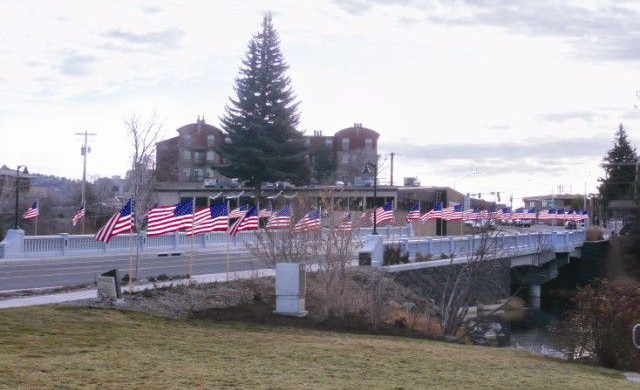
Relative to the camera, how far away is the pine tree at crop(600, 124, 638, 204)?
106938 millimetres

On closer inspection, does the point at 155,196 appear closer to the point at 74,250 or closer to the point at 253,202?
the point at 253,202

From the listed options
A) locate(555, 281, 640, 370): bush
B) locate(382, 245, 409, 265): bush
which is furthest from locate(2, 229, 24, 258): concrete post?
locate(555, 281, 640, 370): bush

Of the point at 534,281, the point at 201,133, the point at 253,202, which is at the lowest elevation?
the point at 534,281

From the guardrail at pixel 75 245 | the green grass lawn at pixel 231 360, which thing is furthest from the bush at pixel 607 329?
the guardrail at pixel 75 245

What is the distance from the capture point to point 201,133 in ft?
384

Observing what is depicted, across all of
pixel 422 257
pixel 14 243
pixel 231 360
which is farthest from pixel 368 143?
pixel 231 360

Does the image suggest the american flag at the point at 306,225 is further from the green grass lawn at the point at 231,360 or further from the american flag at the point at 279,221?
the green grass lawn at the point at 231,360

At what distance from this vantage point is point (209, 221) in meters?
32.1

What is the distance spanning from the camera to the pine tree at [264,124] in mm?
75688

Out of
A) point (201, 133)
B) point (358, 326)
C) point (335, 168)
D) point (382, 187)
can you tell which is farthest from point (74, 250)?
point (201, 133)

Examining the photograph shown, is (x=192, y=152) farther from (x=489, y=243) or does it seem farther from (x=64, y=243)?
(x=489, y=243)

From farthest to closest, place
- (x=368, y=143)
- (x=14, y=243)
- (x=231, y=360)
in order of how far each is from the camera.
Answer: (x=368, y=143) → (x=14, y=243) → (x=231, y=360)

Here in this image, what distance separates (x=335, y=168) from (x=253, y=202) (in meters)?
26.6

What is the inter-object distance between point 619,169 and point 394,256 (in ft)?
239
